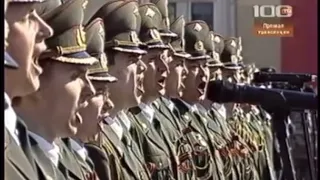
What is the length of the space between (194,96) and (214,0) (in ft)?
1.39

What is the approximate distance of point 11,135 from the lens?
1734 millimetres

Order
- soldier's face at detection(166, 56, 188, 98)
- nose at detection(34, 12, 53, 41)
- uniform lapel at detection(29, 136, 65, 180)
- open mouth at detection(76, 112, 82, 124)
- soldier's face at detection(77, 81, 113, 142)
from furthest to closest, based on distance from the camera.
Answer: soldier's face at detection(166, 56, 188, 98) < soldier's face at detection(77, 81, 113, 142) < open mouth at detection(76, 112, 82, 124) < uniform lapel at detection(29, 136, 65, 180) < nose at detection(34, 12, 53, 41)

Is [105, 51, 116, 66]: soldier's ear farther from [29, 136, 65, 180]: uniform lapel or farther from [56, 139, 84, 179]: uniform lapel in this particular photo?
[29, 136, 65, 180]: uniform lapel

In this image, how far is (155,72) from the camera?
3.32 m

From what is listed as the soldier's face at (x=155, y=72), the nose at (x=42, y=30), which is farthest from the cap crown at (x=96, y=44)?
the nose at (x=42, y=30)

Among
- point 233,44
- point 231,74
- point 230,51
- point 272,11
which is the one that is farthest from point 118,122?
point 230,51

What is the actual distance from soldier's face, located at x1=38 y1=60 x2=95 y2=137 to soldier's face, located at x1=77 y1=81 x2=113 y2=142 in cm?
15

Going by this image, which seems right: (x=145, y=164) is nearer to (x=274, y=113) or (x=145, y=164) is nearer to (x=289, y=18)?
(x=274, y=113)

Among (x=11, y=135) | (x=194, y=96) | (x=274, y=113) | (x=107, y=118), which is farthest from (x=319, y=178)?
(x=194, y=96)

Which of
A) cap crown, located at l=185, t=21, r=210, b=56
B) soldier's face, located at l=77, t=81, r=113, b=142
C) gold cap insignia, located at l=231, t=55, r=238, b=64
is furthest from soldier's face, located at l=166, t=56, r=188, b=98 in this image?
gold cap insignia, located at l=231, t=55, r=238, b=64

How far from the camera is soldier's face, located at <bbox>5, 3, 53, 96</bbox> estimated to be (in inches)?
63.4

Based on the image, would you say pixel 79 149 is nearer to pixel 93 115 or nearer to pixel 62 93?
pixel 93 115

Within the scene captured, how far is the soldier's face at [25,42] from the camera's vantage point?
1.61 meters

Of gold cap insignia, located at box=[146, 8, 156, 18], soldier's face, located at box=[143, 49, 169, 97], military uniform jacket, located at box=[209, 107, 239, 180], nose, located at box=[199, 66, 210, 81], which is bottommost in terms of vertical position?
military uniform jacket, located at box=[209, 107, 239, 180]
